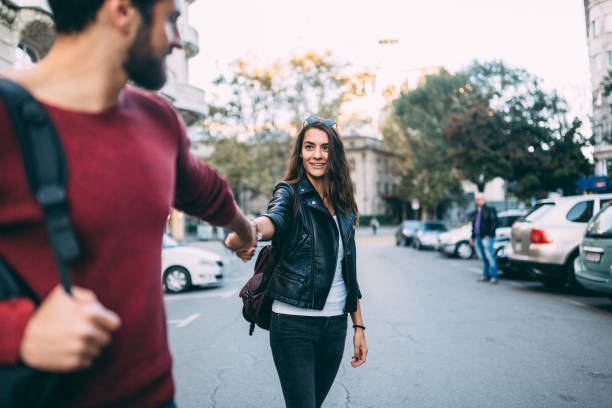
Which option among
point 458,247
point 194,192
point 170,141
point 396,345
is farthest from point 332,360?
point 458,247

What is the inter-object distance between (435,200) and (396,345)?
1892 inches

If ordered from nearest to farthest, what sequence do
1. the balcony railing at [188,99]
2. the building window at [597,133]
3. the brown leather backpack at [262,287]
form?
the brown leather backpack at [262,287]
the building window at [597,133]
the balcony railing at [188,99]

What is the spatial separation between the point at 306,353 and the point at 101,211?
4.97 feet

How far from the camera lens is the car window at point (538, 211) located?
980 centimetres

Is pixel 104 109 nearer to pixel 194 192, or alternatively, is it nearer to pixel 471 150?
pixel 194 192

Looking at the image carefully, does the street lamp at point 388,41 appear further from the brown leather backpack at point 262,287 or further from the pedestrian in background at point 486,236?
the brown leather backpack at point 262,287

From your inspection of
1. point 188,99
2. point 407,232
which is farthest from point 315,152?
point 407,232

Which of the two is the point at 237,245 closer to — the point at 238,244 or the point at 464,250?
the point at 238,244

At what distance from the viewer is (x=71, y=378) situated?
3.37 feet

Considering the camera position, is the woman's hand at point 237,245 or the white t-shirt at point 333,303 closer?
the woman's hand at point 237,245

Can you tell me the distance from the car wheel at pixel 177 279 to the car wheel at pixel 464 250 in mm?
10515

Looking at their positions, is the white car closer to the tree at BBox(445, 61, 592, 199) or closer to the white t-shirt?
the white t-shirt

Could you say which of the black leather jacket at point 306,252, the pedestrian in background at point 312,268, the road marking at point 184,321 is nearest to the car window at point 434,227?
the road marking at point 184,321

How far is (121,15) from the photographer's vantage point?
1.08 metres
